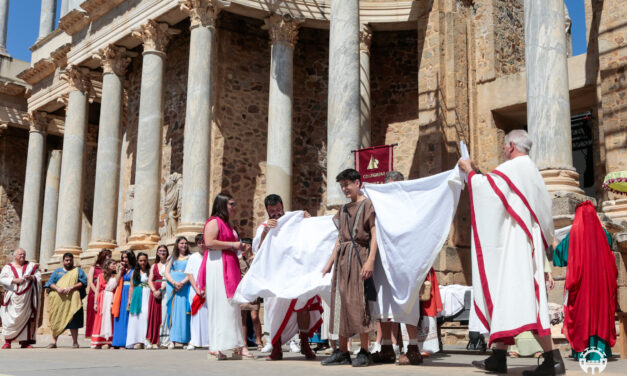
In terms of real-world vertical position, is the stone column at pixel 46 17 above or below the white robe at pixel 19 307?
above

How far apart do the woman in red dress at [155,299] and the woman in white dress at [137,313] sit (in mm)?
71

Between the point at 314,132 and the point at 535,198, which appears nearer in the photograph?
the point at 535,198

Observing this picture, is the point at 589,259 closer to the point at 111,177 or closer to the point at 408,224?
the point at 408,224

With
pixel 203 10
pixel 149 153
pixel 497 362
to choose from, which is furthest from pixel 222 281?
pixel 203 10

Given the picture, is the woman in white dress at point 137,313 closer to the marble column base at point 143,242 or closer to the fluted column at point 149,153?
the marble column base at point 143,242

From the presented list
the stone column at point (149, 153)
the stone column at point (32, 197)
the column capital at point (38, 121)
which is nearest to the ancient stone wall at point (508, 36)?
the stone column at point (149, 153)

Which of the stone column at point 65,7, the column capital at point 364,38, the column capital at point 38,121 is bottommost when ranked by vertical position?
the column capital at point 38,121

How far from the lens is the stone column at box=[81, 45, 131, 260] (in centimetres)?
1752

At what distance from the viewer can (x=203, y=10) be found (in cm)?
1530

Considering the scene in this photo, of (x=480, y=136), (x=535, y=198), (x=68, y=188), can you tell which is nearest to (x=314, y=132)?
(x=480, y=136)

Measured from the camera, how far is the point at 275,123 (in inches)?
604

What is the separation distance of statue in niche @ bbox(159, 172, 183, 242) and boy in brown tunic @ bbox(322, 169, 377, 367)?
1093 cm

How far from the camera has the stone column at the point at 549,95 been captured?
10102 mm

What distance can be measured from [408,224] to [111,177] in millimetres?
13196
